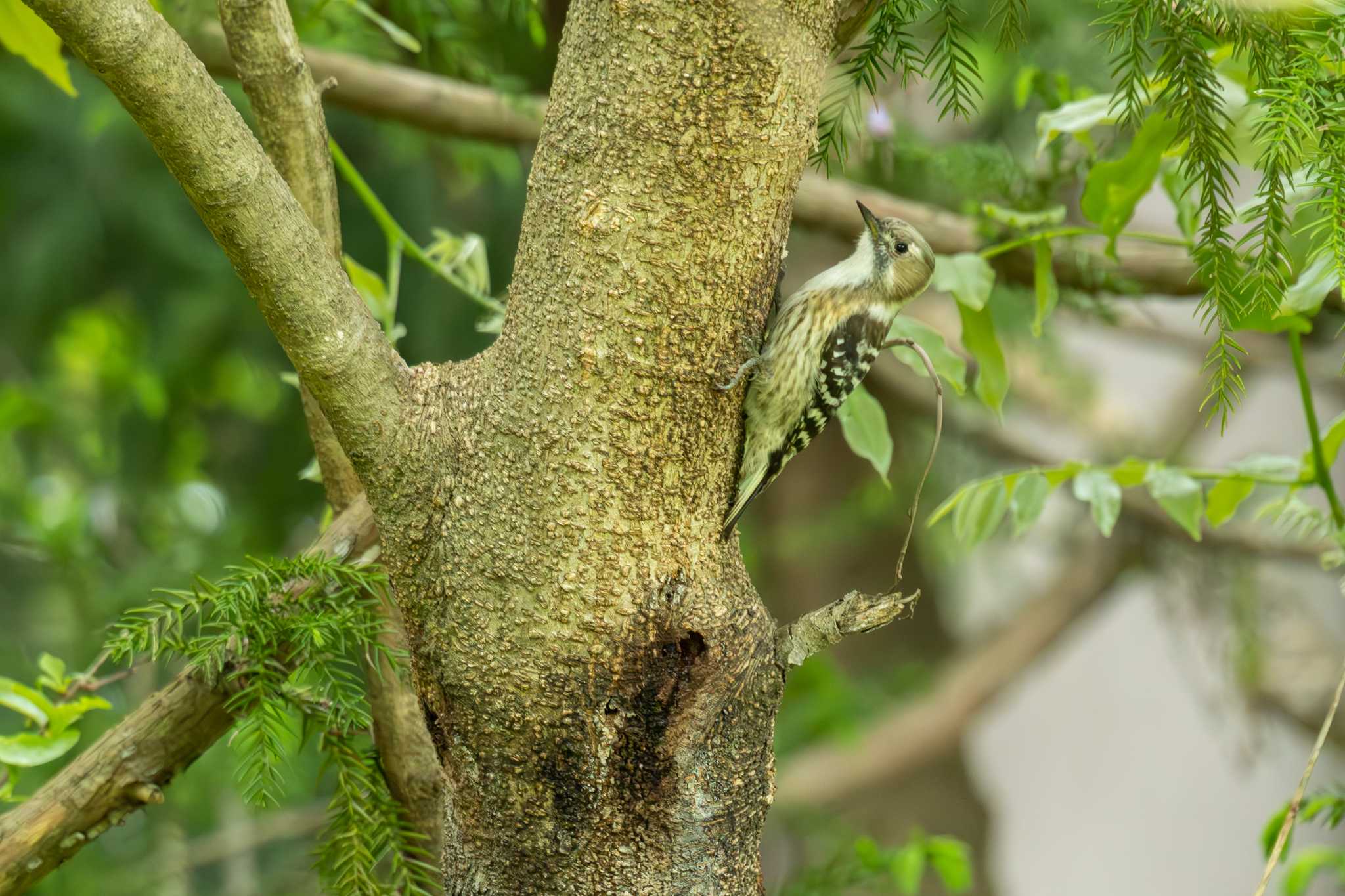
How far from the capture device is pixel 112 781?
1204 millimetres

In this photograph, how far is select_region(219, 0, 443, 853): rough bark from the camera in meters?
1.22

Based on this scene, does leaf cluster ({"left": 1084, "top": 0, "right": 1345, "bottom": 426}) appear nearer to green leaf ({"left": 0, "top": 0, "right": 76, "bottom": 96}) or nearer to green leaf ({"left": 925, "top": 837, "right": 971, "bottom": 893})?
green leaf ({"left": 925, "top": 837, "right": 971, "bottom": 893})

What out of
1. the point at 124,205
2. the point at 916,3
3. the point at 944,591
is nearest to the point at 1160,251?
the point at 916,3

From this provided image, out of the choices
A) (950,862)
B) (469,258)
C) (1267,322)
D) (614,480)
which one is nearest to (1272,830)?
(950,862)

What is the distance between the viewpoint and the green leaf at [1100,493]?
59.4 inches

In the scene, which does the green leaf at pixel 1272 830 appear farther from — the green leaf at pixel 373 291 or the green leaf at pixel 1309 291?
the green leaf at pixel 373 291

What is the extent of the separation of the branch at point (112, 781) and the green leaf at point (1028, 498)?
39.9 inches

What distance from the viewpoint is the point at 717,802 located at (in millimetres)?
1105

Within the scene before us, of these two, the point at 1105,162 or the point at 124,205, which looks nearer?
the point at 1105,162

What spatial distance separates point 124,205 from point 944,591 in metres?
3.86

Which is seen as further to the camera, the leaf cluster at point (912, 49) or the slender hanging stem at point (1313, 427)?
the slender hanging stem at point (1313, 427)

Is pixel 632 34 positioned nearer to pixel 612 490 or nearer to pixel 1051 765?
pixel 612 490

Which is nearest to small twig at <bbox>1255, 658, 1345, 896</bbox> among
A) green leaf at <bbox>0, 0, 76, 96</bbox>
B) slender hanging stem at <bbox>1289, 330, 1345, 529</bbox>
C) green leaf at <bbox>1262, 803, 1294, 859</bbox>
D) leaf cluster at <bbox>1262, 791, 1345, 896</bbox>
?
leaf cluster at <bbox>1262, 791, 1345, 896</bbox>

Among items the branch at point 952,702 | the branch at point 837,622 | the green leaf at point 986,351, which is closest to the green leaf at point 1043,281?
the green leaf at point 986,351
